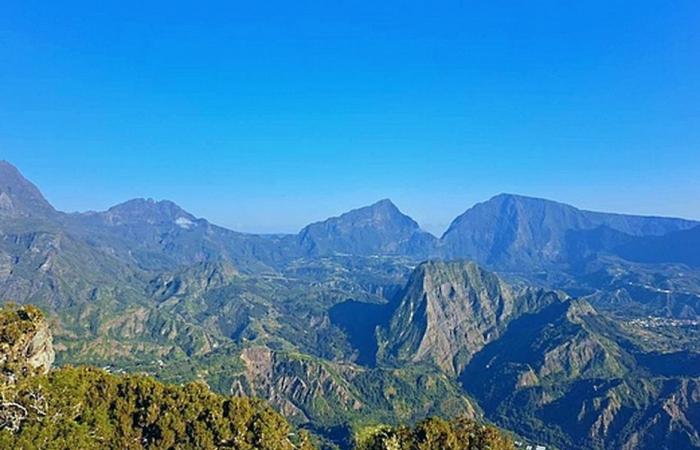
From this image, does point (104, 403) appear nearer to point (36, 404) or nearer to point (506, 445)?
point (36, 404)

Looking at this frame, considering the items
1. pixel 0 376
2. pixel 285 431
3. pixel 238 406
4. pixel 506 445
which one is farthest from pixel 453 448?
pixel 0 376

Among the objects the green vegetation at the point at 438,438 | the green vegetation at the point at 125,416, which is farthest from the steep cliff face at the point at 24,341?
the green vegetation at the point at 438,438

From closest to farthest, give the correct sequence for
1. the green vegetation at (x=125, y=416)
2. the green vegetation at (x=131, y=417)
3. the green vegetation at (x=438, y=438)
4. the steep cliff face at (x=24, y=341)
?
the green vegetation at (x=125, y=416) < the green vegetation at (x=131, y=417) < the green vegetation at (x=438, y=438) < the steep cliff face at (x=24, y=341)

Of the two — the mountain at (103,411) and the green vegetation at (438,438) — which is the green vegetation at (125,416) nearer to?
the mountain at (103,411)

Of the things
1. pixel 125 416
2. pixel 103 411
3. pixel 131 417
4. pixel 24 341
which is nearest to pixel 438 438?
pixel 131 417

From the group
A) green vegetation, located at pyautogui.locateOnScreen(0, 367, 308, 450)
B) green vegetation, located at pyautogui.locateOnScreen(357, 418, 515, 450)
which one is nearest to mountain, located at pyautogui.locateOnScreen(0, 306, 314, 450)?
green vegetation, located at pyautogui.locateOnScreen(0, 367, 308, 450)

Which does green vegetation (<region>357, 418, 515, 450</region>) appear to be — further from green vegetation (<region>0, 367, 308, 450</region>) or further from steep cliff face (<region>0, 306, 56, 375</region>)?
steep cliff face (<region>0, 306, 56, 375</region>)

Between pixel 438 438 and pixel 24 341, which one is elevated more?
pixel 24 341

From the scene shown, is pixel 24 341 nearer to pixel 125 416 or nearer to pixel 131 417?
pixel 125 416
